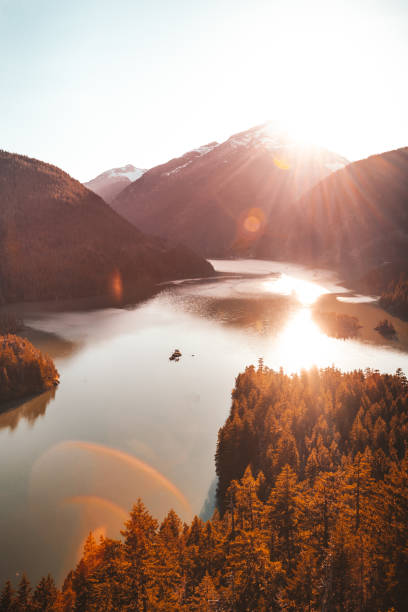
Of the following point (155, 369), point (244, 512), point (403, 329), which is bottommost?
point (403, 329)

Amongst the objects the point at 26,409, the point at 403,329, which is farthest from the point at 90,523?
the point at 403,329

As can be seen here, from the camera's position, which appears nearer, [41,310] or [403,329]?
[403,329]

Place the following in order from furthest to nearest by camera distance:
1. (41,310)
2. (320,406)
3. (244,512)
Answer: (41,310) < (320,406) < (244,512)

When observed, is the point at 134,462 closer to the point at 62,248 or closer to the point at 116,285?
the point at 116,285

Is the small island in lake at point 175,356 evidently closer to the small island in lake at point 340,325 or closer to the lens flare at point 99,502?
the lens flare at point 99,502

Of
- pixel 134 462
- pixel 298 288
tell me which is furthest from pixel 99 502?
pixel 298 288

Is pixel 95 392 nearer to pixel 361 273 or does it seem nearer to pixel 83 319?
pixel 83 319

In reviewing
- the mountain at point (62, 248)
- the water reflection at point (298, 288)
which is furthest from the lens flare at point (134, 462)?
the mountain at point (62, 248)

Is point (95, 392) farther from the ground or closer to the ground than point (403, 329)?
farther from the ground
